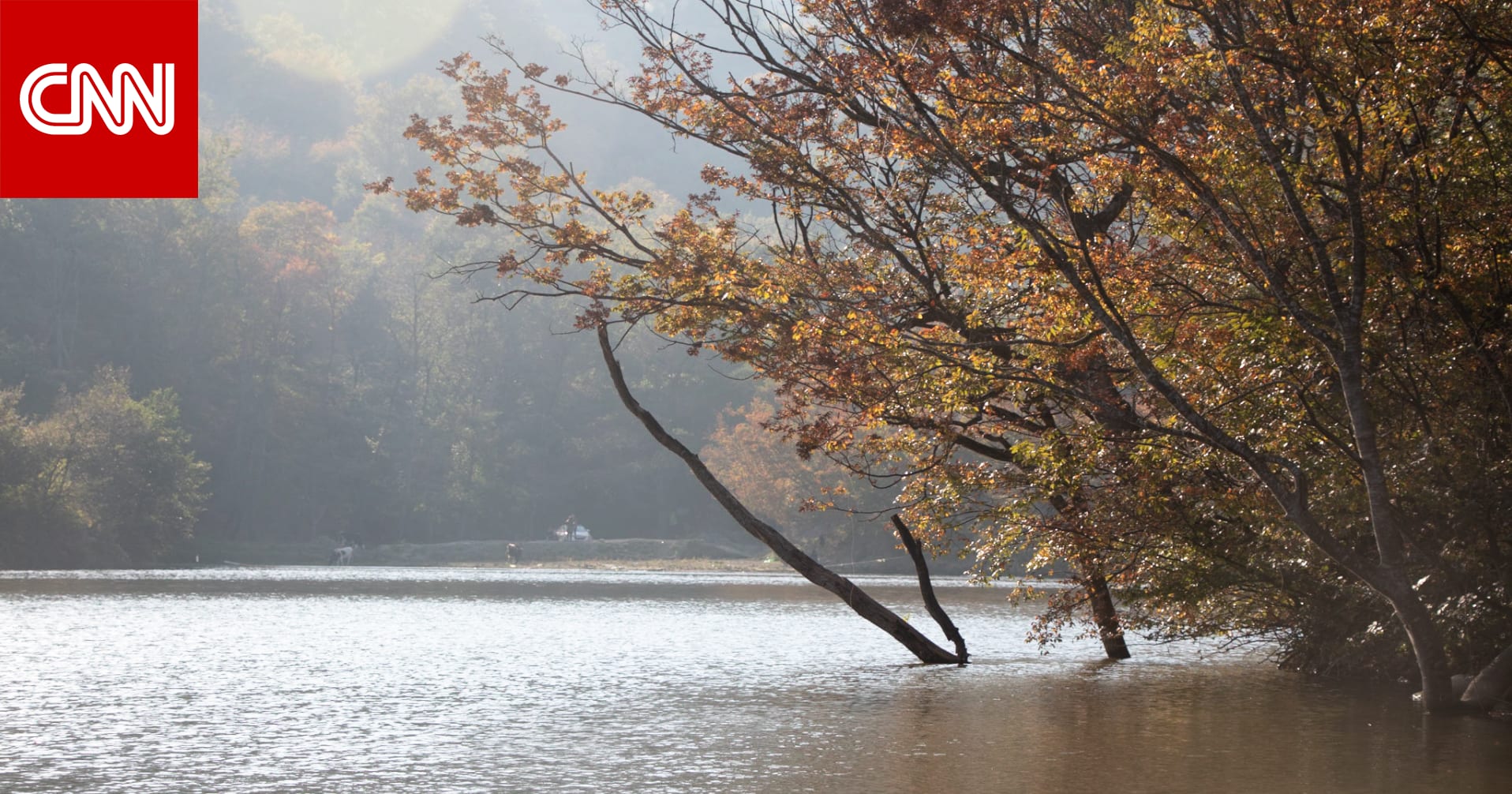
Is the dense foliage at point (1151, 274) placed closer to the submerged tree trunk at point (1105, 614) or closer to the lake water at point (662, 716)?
the submerged tree trunk at point (1105, 614)

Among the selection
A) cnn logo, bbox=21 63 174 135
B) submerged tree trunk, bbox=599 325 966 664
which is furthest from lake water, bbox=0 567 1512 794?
cnn logo, bbox=21 63 174 135

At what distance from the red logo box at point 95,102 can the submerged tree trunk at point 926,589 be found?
47.2 meters

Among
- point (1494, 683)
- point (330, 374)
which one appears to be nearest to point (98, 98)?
point (330, 374)

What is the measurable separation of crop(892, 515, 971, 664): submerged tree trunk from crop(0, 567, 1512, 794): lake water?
0.48 meters

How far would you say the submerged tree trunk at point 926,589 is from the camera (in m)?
19.2

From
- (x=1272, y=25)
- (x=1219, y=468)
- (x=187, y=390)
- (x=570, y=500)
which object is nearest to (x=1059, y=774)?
(x=1219, y=468)

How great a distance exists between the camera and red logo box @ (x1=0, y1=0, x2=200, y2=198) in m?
65.8

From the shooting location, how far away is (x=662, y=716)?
14.7m

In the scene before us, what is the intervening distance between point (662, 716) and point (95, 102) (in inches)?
2376

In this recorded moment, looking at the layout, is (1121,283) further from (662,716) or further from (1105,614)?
(1105,614)

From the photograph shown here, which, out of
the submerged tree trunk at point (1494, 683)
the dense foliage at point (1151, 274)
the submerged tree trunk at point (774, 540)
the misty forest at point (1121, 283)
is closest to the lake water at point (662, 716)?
the submerged tree trunk at point (1494, 683)

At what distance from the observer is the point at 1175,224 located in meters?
13.6

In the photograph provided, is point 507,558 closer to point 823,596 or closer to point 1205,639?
point 823,596

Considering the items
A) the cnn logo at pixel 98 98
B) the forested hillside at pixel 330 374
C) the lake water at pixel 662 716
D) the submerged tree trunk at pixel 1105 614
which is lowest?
the lake water at pixel 662 716
